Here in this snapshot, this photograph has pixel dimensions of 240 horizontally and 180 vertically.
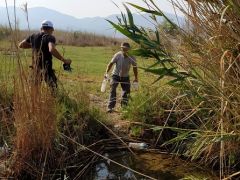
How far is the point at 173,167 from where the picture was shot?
20.3ft

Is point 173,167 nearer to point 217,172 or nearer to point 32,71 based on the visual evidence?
point 217,172

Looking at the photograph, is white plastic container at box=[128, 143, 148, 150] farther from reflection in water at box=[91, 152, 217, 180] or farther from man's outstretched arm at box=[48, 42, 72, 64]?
man's outstretched arm at box=[48, 42, 72, 64]

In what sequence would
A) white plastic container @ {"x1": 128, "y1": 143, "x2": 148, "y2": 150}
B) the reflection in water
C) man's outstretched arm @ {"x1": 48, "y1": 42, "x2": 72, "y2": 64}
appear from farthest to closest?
man's outstretched arm @ {"x1": 48, "y1": 42, "x2": 72, "y2": 64} → white plastic container @ {"x1": 128, "y1": 143, "x2": 148, "y2": 150} → the reflection in water

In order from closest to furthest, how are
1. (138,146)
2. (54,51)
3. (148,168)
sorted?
(148,168), (138,146), (54,51)

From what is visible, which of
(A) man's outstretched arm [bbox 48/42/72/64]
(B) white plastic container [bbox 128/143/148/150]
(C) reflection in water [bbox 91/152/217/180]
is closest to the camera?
(C) reflection in water [bbox 91/152/217/180]

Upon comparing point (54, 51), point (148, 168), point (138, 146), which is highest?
point (54, 51)

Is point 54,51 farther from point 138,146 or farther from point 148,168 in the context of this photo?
point 148,168

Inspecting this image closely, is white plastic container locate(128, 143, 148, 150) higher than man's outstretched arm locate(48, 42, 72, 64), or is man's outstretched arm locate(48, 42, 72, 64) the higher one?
man's outstretched arm locate(48, 42, 72, 64)

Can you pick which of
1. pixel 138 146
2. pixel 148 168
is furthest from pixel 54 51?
pixel 148 168

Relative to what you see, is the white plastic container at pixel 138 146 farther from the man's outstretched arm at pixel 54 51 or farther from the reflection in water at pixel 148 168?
the man's outstretched arm at pixel 54 51

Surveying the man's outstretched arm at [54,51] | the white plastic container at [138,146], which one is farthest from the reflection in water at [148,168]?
the man's outstretched arm at [54,51]

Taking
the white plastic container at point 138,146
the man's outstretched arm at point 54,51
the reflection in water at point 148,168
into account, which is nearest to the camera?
the reflection in water at point 148,168

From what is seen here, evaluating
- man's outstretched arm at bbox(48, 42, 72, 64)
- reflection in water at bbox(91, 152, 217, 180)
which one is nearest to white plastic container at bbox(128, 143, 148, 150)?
reflection in water at bbox(91, 152, 217, 180)

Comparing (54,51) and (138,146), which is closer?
(138,146)
